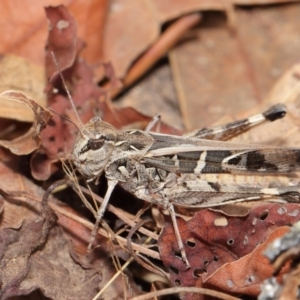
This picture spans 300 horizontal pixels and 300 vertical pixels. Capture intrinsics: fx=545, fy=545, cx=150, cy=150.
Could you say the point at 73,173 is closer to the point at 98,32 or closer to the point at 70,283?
the point at 70,283

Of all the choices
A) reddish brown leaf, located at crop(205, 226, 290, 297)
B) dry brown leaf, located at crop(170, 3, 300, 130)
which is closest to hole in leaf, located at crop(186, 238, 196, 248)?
reddish brown leaf, located at crop(205, 226, 290, 297)

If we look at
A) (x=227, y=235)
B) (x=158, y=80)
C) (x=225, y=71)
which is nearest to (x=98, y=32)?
(x=158, y=80)

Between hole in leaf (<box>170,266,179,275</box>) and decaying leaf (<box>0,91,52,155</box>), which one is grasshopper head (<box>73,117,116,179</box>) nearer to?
decaying leaf (<box>0,91,52,155</box>)

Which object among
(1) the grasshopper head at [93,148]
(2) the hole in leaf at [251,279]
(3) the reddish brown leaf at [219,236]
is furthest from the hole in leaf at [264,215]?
(1) the grasshopper head at [93,148]

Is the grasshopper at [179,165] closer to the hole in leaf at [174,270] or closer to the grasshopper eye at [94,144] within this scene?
the grasshopper eye at [94,144]

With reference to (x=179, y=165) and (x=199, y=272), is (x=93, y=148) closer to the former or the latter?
(x=179, y=165)

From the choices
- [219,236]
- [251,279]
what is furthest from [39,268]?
[251,279]
